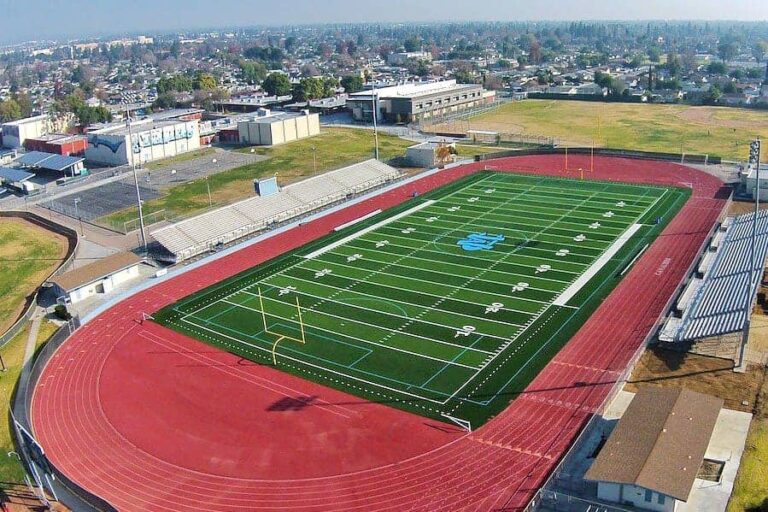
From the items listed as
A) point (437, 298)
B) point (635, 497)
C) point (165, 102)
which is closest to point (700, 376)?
point (635, 497)

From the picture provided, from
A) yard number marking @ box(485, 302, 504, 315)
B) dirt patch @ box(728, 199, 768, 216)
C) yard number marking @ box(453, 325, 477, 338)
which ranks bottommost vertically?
yard number marking @ box(453, 325, 477, 338)

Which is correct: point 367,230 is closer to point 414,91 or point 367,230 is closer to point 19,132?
point 414,91

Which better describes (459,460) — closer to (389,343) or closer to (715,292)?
(389,343)

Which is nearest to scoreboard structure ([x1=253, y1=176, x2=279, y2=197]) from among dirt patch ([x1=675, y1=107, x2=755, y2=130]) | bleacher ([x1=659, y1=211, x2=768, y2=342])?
bleacher ([x1=659, y1=211, x2=768, y2=342])

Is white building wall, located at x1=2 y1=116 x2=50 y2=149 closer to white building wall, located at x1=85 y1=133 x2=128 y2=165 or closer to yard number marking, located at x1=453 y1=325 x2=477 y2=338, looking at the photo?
white building wall, located at x1=85 y1=133 x2=128 y2=165

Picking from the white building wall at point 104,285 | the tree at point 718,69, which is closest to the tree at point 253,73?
the tree at point 718,69
